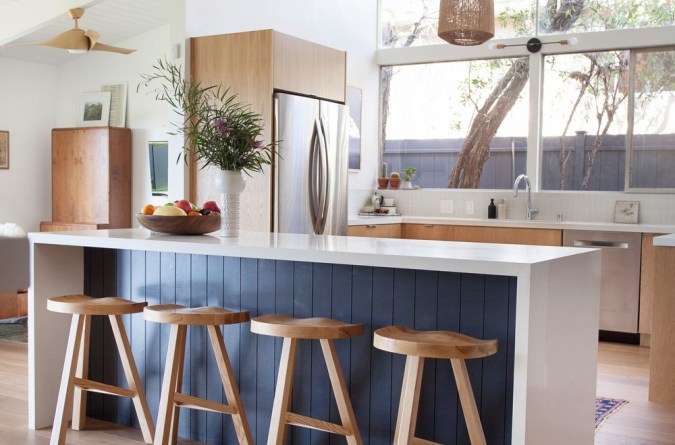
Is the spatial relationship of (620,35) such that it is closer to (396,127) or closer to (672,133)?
(672,133)

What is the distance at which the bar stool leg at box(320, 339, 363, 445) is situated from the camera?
275cm

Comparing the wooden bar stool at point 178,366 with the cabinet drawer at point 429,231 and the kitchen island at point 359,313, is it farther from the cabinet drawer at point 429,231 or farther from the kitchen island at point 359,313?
the cabinet drawer at point 429,231

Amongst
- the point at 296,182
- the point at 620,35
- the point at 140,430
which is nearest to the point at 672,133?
the point at 620,35

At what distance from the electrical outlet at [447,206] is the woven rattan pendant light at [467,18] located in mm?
2697

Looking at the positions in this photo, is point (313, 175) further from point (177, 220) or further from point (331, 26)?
point (177, 220)

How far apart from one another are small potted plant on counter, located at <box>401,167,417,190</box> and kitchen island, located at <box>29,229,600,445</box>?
378cm

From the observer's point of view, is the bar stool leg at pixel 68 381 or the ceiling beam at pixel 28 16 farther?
the ceiling beam at pixel 28 16

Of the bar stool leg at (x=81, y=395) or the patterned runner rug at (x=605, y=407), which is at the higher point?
the bar stool leg at (x=81, y=395)

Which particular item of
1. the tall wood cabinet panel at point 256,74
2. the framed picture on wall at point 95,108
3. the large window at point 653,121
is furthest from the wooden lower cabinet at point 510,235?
the framed picture on wall at point 95,108

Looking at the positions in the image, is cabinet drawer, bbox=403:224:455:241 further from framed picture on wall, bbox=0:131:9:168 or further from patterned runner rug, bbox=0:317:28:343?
framed picture on wall, bbox=0:131:9:168

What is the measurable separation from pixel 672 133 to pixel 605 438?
3399 millimetres

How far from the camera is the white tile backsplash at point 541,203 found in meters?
6.14

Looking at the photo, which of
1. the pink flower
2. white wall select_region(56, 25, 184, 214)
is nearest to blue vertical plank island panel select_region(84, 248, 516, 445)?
the pink flower

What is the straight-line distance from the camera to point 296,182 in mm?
5223
